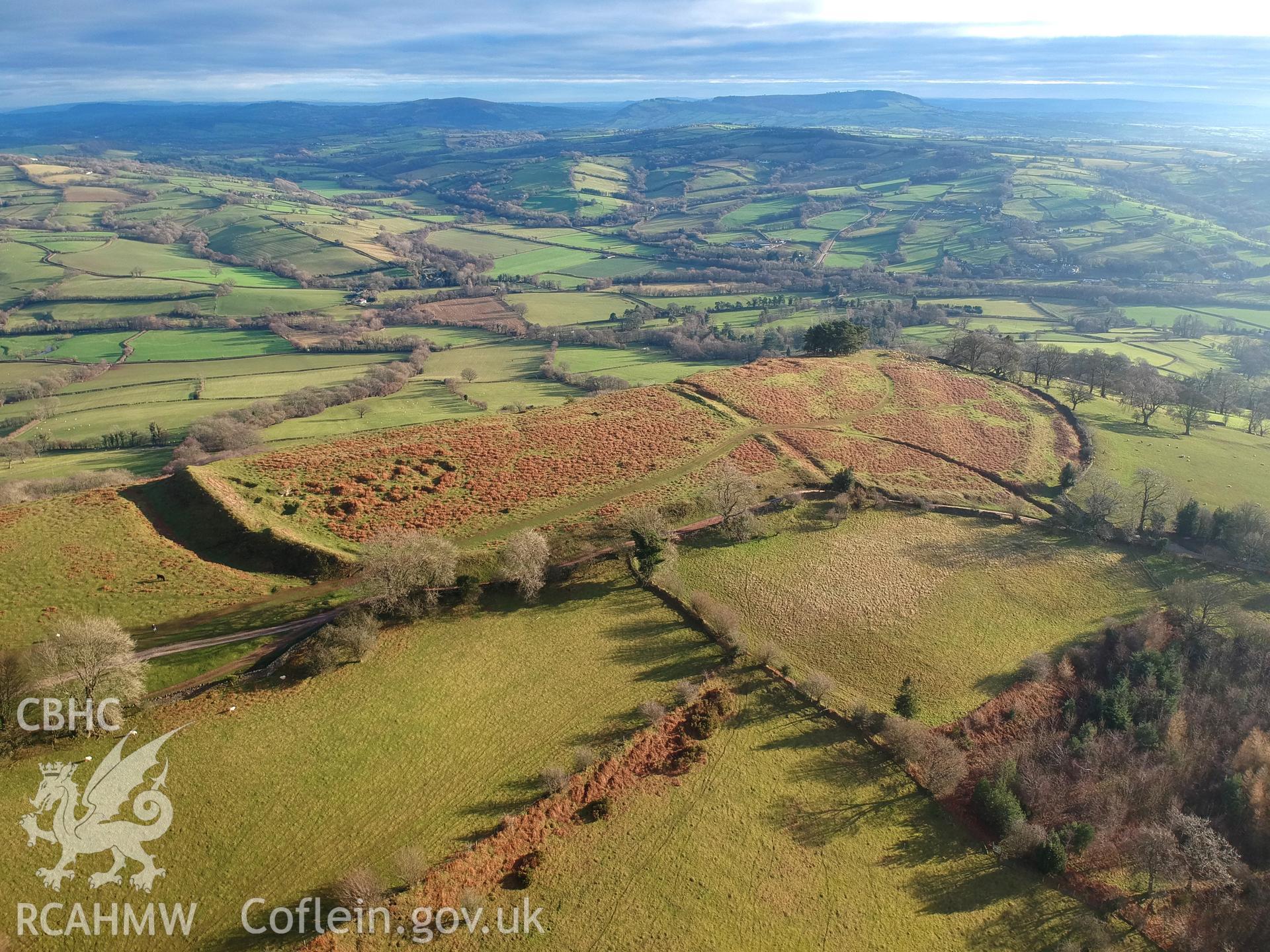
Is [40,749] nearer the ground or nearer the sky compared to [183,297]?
nearer the ground

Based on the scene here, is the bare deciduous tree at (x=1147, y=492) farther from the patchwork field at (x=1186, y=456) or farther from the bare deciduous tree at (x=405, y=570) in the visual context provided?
the bare deciduous tree at (x=405, y=570)

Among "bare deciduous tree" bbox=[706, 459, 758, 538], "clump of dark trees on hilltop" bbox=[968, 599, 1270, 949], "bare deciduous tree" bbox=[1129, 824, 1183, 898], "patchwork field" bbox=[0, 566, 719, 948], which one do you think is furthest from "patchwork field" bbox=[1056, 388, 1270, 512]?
"patchwork field" bbox=[0, 566, 719, 948]

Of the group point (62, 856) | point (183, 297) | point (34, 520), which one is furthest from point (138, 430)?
point (183, 297)

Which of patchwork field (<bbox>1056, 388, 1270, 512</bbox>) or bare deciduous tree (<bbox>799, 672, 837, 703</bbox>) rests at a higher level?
patchwork field (<bbox>1056, 388, 1270, 512</bbox>)

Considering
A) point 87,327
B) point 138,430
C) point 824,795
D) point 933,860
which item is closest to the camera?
point 933,860

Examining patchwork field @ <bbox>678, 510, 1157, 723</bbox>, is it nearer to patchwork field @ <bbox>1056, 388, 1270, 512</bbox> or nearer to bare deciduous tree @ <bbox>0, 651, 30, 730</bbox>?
patchwork field @ <bbox>1056, 388, 1270, 512</bbox>

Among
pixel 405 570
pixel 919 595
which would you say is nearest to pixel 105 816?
pixel 405 570

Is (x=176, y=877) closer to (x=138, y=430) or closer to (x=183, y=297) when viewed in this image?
(x=138, y=430)
